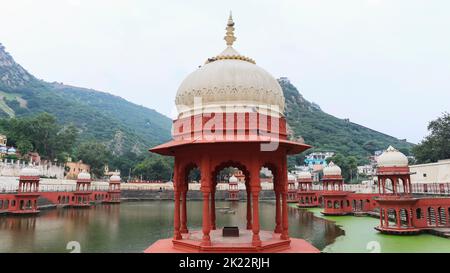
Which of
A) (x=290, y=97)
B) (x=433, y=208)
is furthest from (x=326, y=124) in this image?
(x=433, y=208)

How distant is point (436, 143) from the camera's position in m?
50.2

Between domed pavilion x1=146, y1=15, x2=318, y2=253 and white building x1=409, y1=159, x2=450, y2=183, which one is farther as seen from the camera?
white building x1=409, y1=159, x2=450, y2=183

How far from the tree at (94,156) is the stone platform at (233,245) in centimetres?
6651

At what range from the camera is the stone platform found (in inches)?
372

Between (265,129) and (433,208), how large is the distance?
20078 millimetres

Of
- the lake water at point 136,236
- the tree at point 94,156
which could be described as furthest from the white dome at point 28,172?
the tree at point 94,156

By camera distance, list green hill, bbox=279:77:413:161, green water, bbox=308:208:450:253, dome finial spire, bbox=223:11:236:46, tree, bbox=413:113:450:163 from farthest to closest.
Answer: green hill, bbox=279:77:413:161, tree, bbox=413:113:450:163, green water, bbox=308:208:450:253, dome finial spire, bbox=223:11:236:46

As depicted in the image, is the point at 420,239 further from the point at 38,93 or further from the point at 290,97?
the point at 38,93

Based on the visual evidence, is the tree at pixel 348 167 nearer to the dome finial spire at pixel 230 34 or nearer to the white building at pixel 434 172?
the white building at pixel 434 172

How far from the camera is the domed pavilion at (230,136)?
31.6 ft

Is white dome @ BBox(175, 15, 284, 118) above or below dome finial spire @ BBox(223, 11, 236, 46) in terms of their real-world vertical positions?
below

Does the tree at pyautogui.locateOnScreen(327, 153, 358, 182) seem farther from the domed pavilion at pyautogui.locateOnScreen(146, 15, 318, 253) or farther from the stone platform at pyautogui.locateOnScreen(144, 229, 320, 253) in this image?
the domed pavilion at pyautogui.locateOnScreen(146, 15, 318, 253)

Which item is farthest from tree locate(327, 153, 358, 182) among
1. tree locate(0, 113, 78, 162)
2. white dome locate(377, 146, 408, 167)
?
tree locate(0, 113, 78, 162)

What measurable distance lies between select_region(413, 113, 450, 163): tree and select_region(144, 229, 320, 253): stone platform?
48403 millimetres
